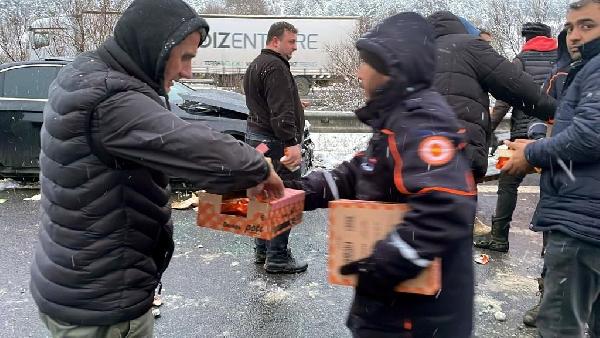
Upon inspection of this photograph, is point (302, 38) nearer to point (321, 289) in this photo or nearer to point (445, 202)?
point (321, 289)

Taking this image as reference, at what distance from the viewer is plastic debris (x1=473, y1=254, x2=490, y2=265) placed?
5426 millimetres

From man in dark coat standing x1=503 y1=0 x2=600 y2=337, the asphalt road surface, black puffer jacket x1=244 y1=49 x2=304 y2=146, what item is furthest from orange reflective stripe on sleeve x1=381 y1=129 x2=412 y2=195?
black puffer jacket x1=244 y1=49 x2=304 y2=146

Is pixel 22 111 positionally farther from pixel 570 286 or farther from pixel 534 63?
pixel 570 286

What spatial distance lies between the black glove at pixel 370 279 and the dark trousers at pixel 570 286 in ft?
4.68

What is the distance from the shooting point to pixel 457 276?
6.49 ft

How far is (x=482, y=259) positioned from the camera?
215 inches

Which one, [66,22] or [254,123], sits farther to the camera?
[66,22]

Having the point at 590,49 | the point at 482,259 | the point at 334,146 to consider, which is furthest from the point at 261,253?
the point at 334,146

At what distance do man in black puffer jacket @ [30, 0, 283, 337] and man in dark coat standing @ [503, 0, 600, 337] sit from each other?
1621 millimetres

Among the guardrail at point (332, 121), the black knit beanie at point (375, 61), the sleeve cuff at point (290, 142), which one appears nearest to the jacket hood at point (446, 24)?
the sleeve cuff at point (290, 142)

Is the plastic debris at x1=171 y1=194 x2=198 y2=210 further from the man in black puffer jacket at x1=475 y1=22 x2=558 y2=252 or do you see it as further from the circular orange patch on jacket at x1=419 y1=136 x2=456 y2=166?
the circular orange patch on jacket at x1=419 y1=136 x2=456 y2=166

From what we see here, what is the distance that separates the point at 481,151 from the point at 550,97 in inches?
23.6

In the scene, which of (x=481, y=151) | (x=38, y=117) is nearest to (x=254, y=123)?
(x=481, y=151)

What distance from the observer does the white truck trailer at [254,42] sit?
27156 mm
